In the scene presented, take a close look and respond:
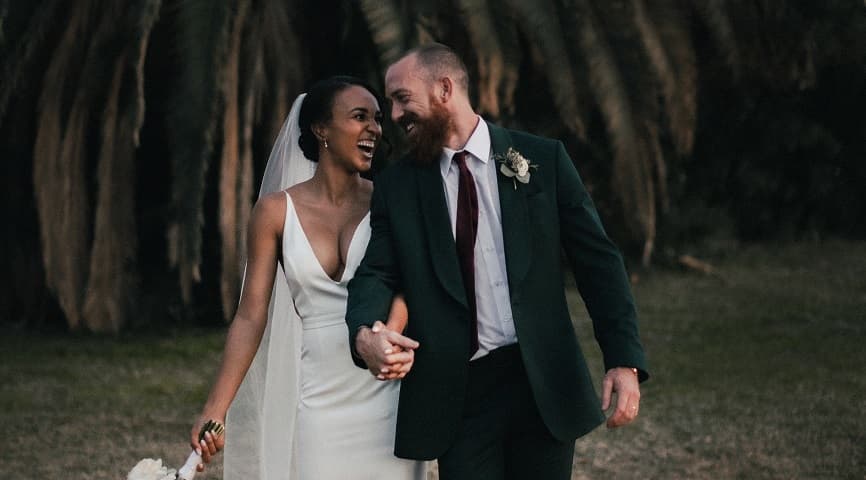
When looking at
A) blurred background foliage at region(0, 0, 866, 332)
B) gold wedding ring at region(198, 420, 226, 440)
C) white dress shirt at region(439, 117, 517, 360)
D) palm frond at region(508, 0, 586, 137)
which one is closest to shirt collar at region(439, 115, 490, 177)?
white dress shirt at region(439, 117, 517, 360)

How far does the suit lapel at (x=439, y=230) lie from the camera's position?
9.46 ft

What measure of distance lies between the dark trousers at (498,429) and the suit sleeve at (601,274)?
0.21 metres

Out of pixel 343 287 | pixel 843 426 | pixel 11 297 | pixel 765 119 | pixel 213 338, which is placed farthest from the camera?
pixel 765 119

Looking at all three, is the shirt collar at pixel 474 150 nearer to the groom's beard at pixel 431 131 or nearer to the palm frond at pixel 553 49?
the groom's beard at pixel 431 131

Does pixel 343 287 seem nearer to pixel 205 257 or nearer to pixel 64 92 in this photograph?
pixel 64 92

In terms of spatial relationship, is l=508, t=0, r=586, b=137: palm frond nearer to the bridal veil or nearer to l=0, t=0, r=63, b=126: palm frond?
l=0, t=0, r=63, b=126: palm frond

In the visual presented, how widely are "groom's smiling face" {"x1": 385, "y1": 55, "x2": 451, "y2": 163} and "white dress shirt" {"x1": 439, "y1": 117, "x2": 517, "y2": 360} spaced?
0.20 ft

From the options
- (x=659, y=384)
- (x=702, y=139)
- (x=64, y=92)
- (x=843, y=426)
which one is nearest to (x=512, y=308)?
(x=843, y=426)

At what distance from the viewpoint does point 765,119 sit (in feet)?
45.4

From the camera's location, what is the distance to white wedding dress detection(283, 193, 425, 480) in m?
3.28

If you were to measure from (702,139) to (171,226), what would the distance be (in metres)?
7.54

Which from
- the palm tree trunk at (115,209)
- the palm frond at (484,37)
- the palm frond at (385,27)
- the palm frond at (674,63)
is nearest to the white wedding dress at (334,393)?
the palm frond at (385,27)

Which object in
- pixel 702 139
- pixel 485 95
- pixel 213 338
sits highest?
pixel 485 95

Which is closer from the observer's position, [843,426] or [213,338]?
[843,426]
